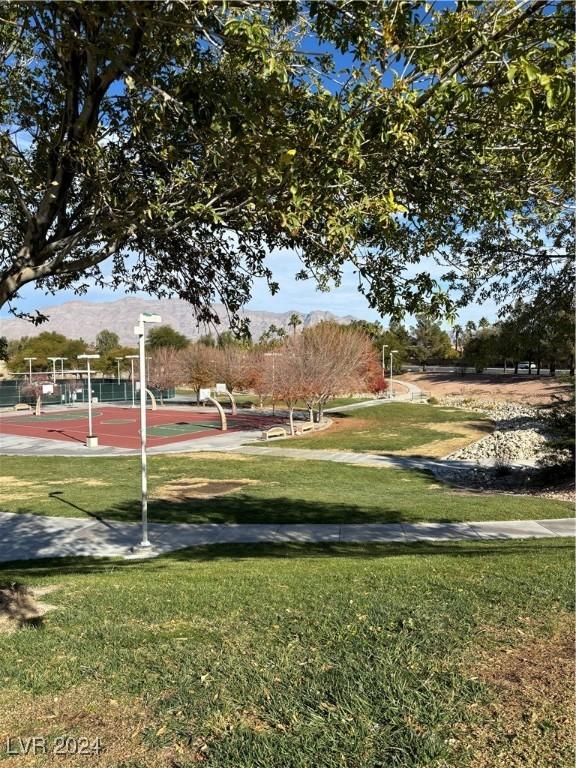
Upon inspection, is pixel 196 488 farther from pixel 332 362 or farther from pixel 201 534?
pixel 332 362

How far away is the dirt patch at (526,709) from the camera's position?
3178 millimetres

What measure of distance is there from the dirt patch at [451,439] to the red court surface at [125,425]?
12.8m

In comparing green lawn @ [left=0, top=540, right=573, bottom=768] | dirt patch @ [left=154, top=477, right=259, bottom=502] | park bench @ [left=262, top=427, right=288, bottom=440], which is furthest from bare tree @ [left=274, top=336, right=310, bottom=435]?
green lawn @ [left=0, top=540, right=573, bottom=768]

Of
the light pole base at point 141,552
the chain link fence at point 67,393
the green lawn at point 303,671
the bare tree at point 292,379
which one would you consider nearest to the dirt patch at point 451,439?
the bare tree at point 292,379

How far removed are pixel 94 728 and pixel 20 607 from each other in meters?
3.15

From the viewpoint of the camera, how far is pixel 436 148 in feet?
15.5

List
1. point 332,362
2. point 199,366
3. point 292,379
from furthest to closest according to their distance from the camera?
point 199,366 → point 332,362 → point 292,379

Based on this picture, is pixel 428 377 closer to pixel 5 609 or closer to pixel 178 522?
pixel 178 522

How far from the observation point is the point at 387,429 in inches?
1674

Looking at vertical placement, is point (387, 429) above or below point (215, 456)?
below

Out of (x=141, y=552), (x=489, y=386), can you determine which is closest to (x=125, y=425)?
(x=141, y=552)

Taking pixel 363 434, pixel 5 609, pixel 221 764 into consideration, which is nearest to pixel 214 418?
pixel 363 434

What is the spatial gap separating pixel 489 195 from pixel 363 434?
3478 cm

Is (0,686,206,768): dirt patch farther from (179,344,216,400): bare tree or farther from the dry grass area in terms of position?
the dry grass area
